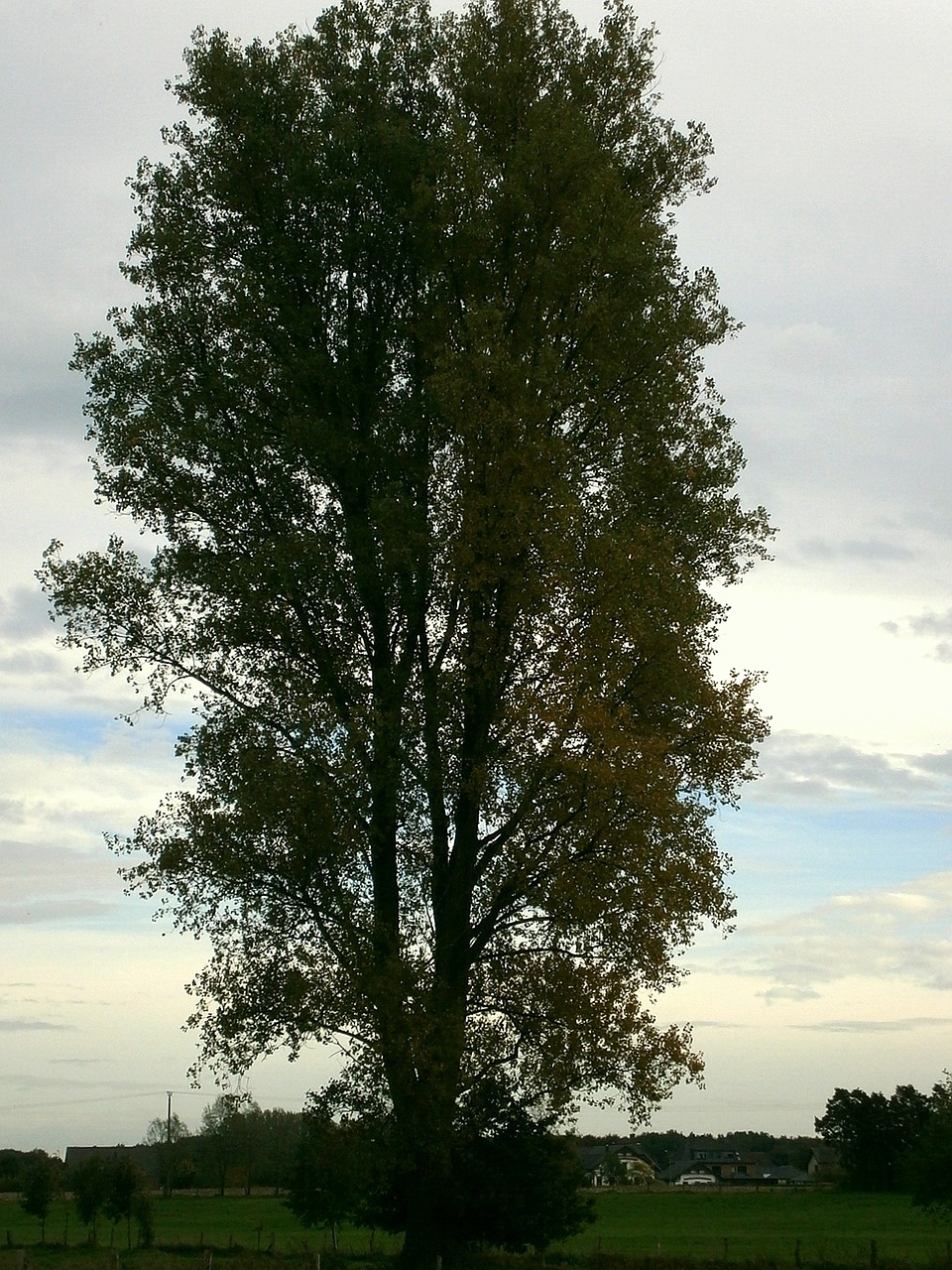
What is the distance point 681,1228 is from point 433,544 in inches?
2070

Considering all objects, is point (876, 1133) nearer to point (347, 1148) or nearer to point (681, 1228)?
point (681, 1228)

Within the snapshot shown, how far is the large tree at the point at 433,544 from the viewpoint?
1572cm

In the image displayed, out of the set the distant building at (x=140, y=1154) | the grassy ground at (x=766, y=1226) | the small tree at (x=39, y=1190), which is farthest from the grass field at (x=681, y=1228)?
the distant building at (x=140, y=1154)

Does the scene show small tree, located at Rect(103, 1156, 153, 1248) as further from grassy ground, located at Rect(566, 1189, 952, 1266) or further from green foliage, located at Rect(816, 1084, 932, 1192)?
green foliage, located at Rect(816, 1084, 932, 1192)

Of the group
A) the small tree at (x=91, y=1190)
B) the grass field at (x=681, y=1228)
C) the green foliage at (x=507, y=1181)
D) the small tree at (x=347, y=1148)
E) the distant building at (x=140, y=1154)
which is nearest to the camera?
the small tree at (x=347, y=1148)

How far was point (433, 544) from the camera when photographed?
16594mm

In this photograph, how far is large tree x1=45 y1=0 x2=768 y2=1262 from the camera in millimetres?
15719

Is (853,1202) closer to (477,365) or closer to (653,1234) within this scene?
(653,1234)

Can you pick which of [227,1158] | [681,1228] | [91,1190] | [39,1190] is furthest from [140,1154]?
[681,1228]

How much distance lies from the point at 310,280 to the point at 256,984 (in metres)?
9.82

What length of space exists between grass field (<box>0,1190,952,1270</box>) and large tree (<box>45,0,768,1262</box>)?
14.2m

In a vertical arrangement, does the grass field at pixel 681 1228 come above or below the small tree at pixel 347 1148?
below

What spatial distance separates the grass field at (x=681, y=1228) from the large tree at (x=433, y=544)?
46.7ft

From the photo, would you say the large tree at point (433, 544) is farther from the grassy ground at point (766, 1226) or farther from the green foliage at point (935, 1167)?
the green foliage at point (935, 1167)
